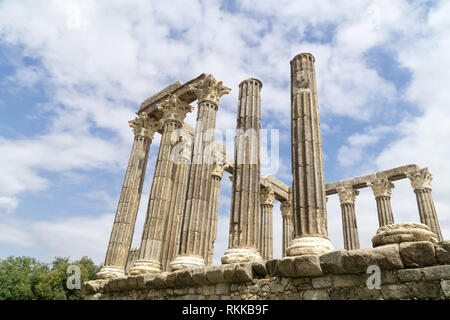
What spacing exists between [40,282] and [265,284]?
40.4 m

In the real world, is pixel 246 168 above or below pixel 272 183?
below

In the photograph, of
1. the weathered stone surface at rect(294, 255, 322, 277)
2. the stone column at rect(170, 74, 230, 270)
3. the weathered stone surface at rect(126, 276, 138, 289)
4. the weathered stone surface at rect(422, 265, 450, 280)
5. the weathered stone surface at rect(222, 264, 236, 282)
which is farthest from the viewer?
the weathered stone surface at rect(126, 276, 138, 289)

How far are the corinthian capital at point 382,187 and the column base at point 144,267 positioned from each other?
16565 mm

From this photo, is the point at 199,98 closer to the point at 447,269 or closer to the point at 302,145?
the point at 302,145

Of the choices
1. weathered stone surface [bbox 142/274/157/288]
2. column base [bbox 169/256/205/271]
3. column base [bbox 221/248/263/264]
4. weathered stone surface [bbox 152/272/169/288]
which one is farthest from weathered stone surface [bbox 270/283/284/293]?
weathered stone surface [bbox 142/274/157/288]

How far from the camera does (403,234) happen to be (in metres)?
6.46

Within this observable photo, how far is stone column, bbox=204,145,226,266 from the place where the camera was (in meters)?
18.5

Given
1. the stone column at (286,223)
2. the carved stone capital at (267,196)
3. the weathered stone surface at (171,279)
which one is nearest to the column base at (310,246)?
the weathered stone surface at (171,279)

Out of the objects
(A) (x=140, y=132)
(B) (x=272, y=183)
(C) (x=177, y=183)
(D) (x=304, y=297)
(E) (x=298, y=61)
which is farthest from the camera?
(B) (x=272, y=183)

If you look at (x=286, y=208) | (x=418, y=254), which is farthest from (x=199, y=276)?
(x=286, y=208)

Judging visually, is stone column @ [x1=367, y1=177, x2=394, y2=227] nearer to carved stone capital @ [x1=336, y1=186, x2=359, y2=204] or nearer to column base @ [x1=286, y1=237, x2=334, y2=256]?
carved stone capital @ [x1=336, y1=186, x2=359, y2=204]

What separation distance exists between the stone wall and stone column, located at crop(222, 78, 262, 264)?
1.20 m

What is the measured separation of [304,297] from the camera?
731cm

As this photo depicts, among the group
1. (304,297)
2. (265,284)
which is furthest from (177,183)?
(304,297)
